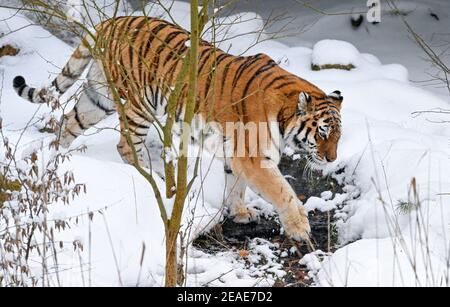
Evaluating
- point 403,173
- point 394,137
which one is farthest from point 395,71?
point 403,173

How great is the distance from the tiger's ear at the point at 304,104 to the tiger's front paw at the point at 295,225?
0.58 meters

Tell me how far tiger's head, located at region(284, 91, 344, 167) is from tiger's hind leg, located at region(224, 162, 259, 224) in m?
0.47

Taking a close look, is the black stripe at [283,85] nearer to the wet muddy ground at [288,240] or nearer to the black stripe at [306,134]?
the black stripe at [306,134]

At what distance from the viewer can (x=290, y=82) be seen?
204 inches

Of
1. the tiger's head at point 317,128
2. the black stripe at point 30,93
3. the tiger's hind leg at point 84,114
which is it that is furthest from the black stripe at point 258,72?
the black stripe at point 30,93

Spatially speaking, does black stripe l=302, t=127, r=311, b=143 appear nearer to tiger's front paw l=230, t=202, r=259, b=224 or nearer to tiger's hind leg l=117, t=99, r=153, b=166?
tiger's front paw l=230, t=202, r=259, b=224

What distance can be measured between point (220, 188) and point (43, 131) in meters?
1.78

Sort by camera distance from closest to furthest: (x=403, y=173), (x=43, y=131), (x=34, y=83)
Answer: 1. (x=403, y=173)
2. (x=43, y=131)
3. (x=34, y=83)

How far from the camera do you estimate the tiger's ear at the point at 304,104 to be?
194 inches

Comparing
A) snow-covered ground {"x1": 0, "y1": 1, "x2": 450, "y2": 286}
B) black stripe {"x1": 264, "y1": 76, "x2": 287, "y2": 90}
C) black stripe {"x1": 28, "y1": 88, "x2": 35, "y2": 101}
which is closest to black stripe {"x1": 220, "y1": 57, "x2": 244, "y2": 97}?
black stripe {"x1": 264, "y1": 76, "x2": 287, "y2": 90}

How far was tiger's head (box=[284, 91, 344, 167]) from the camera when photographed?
4.99m

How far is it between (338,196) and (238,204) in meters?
0.67
